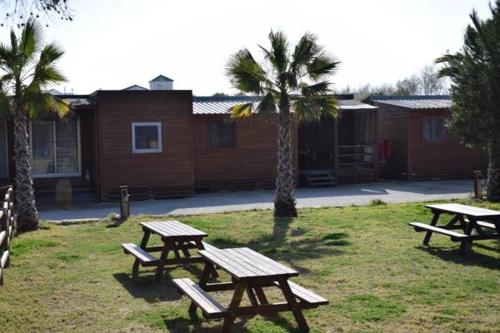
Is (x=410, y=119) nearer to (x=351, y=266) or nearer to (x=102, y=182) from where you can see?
(x=102, y=182)

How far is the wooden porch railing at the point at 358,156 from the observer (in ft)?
77.0

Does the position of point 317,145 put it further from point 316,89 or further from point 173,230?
point 173,230

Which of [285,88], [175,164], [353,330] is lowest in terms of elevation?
[353,330]

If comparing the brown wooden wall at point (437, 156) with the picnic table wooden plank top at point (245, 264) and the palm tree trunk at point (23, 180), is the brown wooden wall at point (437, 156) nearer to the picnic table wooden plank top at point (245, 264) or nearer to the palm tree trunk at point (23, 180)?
the palm tree trunk at point (23, 180)

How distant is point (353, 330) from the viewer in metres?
6.05

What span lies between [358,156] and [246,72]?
10.9 metres

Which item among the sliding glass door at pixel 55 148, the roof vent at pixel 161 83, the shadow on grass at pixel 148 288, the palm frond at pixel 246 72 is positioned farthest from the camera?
the roof vent at pixel 161 83

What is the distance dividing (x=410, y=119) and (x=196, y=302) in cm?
1917

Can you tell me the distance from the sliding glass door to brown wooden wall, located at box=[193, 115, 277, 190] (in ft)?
12.4

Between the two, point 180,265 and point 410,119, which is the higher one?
point 410,119

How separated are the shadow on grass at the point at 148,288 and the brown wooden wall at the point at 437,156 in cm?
1700

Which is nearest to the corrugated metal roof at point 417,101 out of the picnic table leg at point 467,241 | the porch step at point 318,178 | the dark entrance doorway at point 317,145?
the dark entrance doorway at point 317,145

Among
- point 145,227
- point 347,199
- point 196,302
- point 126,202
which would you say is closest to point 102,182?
point 126,202

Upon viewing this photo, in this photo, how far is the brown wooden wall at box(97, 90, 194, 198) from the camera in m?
19.2
